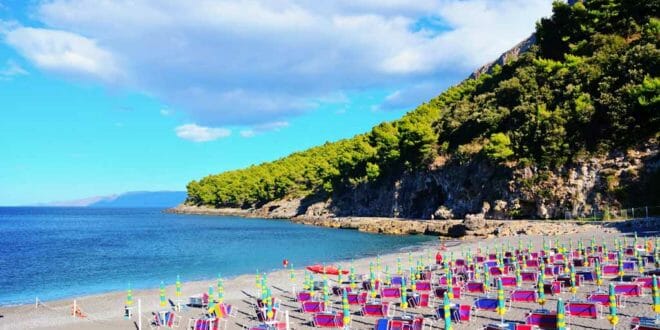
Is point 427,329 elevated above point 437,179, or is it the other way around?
point 437,179

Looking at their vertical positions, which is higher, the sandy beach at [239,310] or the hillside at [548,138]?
the hillside at [548,138]

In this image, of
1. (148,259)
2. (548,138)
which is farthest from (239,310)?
(548,138)

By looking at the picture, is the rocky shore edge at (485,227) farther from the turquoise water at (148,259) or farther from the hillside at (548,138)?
the hillside at (548,138)

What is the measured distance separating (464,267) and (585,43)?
50.7 m

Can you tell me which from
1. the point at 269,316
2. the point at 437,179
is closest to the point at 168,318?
the point at 269,316

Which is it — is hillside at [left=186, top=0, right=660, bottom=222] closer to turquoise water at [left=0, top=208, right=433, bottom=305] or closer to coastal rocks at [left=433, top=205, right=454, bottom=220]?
coastal rocks at [left=433, top=205, right=454, bottom=220]

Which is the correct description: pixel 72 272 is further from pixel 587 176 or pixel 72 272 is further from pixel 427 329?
pixel 587 176

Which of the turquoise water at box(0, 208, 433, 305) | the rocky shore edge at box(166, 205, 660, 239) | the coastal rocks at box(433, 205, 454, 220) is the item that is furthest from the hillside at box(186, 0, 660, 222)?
the turquoise water at box(0, 208, 433, 305)

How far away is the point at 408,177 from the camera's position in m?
80.8

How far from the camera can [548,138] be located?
53.0 meters

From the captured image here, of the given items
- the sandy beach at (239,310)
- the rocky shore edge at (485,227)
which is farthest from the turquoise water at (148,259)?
the sandy beach at (239,310)

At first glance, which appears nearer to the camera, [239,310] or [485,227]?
[239,310]

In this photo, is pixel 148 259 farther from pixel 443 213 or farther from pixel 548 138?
pixel 548 138

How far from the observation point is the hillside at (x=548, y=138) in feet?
158
